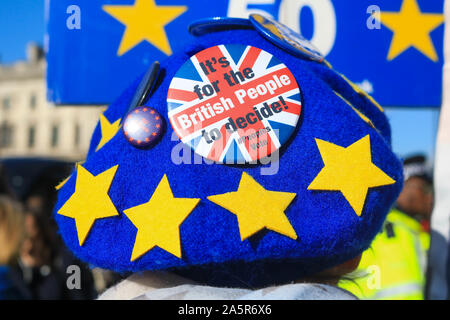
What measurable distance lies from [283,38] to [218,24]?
0.43 ft

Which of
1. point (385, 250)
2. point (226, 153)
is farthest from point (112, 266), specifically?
point (385, 250)

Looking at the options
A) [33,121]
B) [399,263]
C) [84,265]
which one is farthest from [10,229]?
[33,121]

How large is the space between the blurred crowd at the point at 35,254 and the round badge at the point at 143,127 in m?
0.32

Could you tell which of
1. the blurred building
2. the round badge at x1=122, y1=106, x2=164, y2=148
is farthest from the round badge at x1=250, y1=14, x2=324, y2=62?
the blurred building

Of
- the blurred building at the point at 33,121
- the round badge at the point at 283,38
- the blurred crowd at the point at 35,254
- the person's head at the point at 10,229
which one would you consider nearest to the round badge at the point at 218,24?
the round badge at the point at 283,38

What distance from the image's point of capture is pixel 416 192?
3.91 m

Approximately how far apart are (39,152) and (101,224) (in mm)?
28404

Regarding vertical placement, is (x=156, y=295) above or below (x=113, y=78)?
below

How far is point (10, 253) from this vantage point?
5.84 feet

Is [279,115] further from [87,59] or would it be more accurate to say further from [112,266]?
[87,59]

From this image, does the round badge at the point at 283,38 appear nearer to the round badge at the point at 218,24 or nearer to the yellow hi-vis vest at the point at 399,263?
the round badge at the point at 218,24

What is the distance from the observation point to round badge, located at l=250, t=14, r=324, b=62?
0.77 meters

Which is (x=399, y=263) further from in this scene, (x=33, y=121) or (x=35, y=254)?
(x=33, y=121)

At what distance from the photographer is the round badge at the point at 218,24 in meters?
0.82
